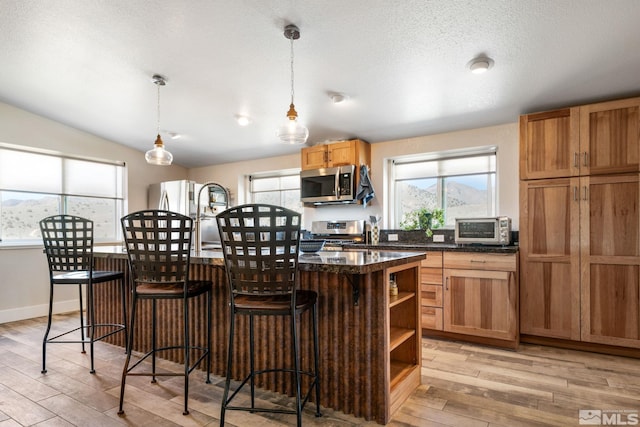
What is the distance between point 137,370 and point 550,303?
3.41m

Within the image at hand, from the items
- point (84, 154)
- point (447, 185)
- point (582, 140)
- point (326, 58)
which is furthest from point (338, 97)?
point (84, 154)

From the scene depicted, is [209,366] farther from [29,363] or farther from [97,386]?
[29,363]

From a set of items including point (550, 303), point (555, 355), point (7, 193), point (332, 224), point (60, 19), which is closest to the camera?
point (60, 19)

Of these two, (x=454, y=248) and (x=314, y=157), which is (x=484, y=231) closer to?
(x=454, y=248)

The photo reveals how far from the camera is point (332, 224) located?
4.57 meters

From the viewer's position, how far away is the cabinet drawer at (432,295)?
11.0ft

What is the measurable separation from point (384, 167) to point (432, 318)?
1896mm

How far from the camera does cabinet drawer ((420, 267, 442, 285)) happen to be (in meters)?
3.37

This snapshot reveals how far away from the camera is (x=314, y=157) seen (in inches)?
178

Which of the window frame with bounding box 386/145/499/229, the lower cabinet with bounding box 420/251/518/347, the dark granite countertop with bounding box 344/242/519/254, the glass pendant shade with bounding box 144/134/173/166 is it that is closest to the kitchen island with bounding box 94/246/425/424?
the lower cabinet with bounding box 420/251/518/347

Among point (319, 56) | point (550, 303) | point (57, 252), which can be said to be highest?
point (319, 56)

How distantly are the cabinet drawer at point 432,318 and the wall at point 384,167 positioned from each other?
1.21 m

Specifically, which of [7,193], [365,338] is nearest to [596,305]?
[365,338]

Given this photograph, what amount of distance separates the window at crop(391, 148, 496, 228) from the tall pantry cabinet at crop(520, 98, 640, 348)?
64 centimetres
